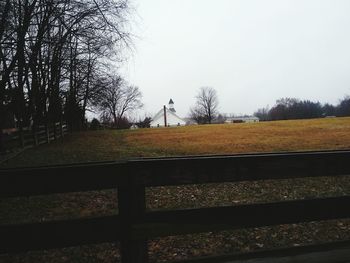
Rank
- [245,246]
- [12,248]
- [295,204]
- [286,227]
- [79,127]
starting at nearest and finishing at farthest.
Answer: [12,248] → [295,204] → [245,246] → [286,227] → [79,127]

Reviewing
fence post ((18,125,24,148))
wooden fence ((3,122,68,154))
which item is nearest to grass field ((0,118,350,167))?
wooden fence ((3,122,68,154))

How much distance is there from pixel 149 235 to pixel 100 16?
1470cm

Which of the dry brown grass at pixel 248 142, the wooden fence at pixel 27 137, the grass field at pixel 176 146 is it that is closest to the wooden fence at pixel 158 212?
the grass field at pixel 176 146

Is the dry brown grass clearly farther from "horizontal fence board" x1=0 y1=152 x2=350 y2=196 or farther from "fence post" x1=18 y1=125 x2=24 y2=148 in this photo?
"horizontal fence board" x1=0 y1=152 x2=350 y2=196

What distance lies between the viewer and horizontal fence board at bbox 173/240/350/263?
135 inches

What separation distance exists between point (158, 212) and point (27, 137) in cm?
2311

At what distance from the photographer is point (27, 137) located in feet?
80.9

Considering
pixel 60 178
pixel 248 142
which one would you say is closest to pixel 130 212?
pixel 60 178

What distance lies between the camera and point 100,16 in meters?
16.5

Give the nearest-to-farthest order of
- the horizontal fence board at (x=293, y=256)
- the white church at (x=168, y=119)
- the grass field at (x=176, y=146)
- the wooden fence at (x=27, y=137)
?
1. the horizontal fence board at (x=293, y=256)
2. the grass field at (x=176, y=146)
3. the wooden fence at (x=27, y=137)
4. the white church at (x=168, y=119)

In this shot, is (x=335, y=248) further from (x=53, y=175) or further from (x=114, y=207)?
(x=114, y=207)

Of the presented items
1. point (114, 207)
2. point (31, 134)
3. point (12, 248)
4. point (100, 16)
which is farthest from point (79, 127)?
point (12, 248)

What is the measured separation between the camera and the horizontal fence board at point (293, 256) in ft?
11.3

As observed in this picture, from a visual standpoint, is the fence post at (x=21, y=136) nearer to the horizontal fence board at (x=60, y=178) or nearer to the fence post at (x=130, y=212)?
the horizontal fence board at (x=60, y=178)
